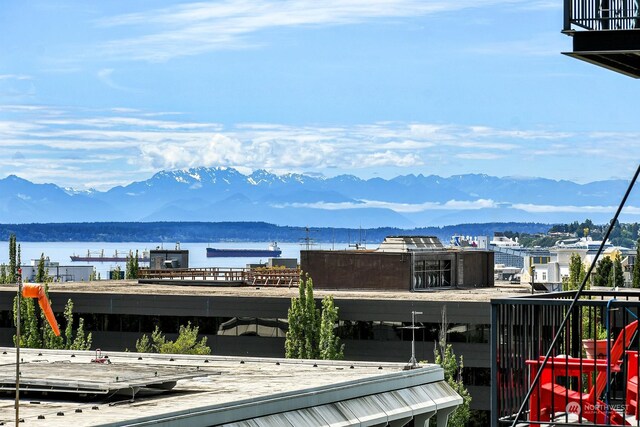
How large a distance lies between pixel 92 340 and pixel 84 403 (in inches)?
2281

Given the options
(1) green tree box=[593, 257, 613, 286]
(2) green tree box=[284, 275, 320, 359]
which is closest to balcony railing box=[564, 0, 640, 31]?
(2) green tree box=[284, 275, 320, 359]

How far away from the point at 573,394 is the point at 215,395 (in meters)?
24.3

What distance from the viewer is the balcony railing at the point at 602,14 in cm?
1477

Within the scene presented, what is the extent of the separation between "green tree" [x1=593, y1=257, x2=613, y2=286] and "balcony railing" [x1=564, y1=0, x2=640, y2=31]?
125 metres

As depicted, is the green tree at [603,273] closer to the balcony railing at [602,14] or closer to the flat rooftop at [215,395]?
the flat rooftop at [215,395]

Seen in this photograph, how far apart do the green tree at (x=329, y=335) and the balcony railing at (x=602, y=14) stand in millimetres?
68250

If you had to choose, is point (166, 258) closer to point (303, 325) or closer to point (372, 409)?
point (303, 325)

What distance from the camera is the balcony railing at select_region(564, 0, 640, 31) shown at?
48.5 feet

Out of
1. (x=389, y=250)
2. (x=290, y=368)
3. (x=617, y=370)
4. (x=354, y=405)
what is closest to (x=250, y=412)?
(x=354, y=405)

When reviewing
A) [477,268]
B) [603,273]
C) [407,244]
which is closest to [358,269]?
[407,244]

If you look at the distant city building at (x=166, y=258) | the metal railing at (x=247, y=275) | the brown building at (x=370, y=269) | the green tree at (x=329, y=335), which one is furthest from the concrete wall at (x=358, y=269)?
the distant city building at (x=166, y=258)

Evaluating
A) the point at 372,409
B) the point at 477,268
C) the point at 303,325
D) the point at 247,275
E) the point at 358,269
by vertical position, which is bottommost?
the point at 372,409

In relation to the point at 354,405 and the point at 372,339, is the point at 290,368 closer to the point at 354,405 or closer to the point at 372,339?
the point at 354,405

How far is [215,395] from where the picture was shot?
3919cm
